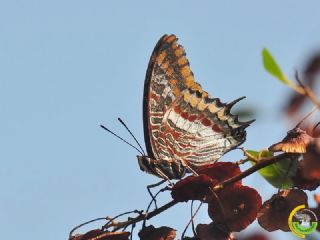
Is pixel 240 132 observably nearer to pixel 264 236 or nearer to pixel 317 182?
pixel 317 182

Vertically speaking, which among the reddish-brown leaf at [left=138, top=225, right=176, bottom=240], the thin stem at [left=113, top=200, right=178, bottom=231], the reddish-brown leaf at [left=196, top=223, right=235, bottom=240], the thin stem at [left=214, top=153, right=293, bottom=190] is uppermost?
the thin stem at [left=113, top=200, right=178, bottom=231]

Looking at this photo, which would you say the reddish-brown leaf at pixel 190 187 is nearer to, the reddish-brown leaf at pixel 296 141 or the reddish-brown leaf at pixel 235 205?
the reddish-brown leaf at pixel 235 205

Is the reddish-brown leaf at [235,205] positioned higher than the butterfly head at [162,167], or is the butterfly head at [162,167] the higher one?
the butterfly head at [162,167]

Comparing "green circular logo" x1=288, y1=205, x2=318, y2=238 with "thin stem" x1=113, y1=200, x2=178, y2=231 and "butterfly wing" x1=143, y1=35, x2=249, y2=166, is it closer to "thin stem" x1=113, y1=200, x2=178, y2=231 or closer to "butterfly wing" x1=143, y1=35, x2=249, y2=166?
"thin stem" x1=113, y1=200, x2=178, y2=231


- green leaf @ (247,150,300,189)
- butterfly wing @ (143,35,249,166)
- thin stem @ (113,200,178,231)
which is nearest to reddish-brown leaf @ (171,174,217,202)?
thin stem @ (113,200,178,231)

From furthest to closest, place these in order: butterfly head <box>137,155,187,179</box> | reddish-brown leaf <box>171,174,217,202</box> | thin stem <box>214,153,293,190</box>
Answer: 1. butterfly head <box>137,155,187,179</box>
2. reddish-brown leaf <box>171,174,217,202</box>
3. thin stem <box>214,153,293,190</box>

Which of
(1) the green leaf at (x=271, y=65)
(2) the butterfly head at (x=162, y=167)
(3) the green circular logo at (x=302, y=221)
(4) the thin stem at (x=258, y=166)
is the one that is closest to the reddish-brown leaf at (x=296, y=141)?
(4) the thin stem at (x=258, y=166)

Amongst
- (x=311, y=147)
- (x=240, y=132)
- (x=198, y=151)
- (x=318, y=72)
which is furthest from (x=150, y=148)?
(x=318, y=72)

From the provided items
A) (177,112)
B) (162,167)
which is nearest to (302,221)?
(162,167)
